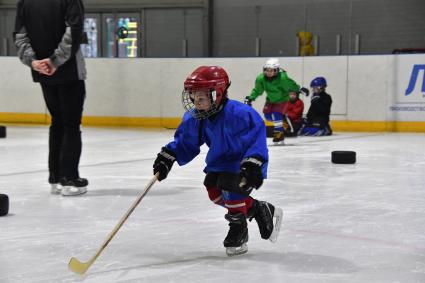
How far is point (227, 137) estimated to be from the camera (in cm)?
264

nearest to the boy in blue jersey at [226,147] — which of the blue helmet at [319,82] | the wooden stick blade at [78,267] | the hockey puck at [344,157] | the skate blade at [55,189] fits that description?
the wooden stick blade at [78,267]

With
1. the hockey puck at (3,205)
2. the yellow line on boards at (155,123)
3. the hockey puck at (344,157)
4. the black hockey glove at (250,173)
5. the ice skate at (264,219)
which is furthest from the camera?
the yellow line on boards at (155,123)

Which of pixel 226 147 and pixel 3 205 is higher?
pixel 226 147

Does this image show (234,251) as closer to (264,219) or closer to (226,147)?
(264,219)

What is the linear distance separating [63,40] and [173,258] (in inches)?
68.9

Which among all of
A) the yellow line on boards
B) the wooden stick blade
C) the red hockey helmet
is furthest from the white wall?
the wooden stick blade

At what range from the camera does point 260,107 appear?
980 cm

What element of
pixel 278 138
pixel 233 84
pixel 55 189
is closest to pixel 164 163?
pixel 55 189

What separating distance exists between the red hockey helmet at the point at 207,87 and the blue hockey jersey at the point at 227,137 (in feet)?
0.20

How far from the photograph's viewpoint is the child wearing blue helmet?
8875 mm

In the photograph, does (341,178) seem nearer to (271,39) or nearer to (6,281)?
(6,281)

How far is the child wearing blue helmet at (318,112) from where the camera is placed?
8.88 meters

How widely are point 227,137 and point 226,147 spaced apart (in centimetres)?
4

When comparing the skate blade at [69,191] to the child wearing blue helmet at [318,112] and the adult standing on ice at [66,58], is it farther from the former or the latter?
the child wearing blue helmet at [318,112]
